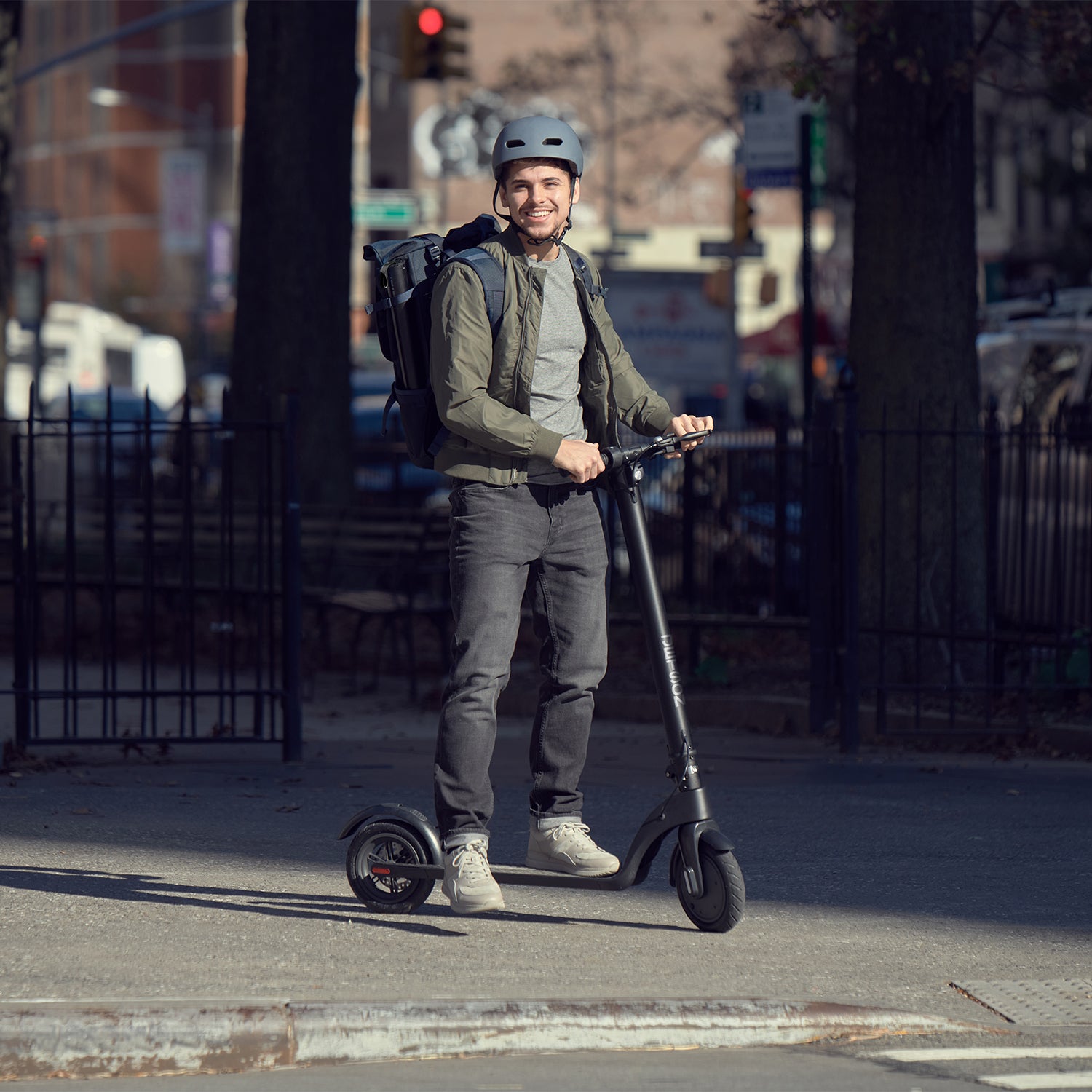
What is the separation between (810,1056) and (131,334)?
140 feet

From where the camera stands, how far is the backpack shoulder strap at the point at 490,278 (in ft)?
17.5

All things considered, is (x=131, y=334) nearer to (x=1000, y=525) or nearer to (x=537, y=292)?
(x=1000, y=525)

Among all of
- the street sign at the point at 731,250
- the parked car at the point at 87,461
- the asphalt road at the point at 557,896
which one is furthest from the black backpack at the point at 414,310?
the street sign at the point at 731,250

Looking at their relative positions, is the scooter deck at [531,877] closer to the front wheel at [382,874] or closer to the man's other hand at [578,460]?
the front wheel at [382,874]

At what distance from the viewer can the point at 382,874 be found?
5613 mm

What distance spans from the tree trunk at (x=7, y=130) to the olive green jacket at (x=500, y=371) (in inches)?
530

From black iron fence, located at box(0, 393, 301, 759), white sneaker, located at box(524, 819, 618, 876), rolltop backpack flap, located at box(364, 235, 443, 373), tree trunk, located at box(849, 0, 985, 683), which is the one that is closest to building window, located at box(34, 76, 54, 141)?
black iron fence, located at box(0, 393, 301, 759)

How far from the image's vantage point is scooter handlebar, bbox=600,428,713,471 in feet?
17.5

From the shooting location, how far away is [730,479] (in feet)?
39.3

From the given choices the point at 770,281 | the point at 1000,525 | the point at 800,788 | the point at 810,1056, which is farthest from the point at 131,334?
the point at 810,1056

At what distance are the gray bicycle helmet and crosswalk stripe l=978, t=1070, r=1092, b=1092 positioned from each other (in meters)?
2.49

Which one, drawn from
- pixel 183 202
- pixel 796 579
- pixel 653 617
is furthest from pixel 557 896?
pixel 183 202

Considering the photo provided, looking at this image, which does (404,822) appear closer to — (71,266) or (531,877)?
(531,877)

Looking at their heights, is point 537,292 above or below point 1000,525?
above
